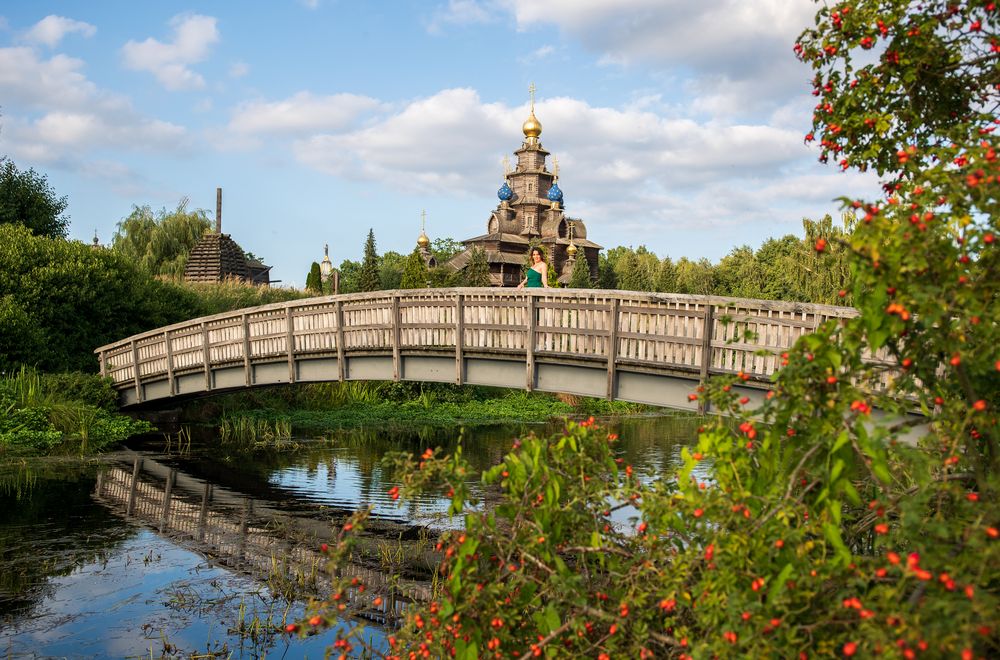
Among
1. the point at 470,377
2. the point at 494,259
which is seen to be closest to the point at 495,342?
the point at 470,377

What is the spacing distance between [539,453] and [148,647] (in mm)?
4745

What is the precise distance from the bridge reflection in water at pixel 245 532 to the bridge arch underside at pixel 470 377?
10.2 ft

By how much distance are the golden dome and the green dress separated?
196ft

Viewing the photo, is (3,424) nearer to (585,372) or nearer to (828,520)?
(585,372)

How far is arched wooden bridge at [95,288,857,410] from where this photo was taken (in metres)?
11.1

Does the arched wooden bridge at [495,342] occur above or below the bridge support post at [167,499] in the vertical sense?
above

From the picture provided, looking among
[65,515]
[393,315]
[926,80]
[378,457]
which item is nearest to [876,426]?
[926,80]

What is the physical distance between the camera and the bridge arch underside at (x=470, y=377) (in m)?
11.9


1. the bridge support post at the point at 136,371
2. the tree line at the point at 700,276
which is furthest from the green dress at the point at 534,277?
the tree line at the point at 700,276

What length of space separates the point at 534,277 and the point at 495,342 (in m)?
1.45

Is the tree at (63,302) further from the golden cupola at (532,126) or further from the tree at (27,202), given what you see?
the golden cupola at (532,126)

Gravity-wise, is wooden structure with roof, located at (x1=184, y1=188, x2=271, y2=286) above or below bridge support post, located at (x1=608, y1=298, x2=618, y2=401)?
above

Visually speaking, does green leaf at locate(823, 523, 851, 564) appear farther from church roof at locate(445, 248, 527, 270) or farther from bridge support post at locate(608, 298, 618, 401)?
church roof at locate(445, 248, 527, 270)

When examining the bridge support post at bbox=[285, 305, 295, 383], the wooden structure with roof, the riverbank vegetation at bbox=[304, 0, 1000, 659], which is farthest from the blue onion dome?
the riverbank vegetation at bbox=[304, 0, 1000, 659]
